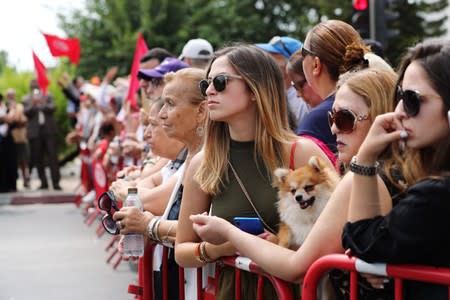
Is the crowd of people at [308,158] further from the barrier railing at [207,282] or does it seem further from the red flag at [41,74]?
the red flag at [41,74]

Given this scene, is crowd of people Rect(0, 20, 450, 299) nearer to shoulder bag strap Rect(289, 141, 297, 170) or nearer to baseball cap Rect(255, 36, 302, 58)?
shoulder bag strap Rect(289, 141, 297, 170)

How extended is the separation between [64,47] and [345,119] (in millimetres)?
14806

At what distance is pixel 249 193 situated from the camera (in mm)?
3809

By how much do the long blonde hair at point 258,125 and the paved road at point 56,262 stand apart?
4700 millimetres

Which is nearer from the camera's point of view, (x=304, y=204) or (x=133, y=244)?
(x=304, y=204)

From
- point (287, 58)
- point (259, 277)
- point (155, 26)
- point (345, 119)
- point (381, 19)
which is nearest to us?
point (345, 119)

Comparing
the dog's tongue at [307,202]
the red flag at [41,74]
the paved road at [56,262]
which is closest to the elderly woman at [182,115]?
the dog's tongue at [307,202]

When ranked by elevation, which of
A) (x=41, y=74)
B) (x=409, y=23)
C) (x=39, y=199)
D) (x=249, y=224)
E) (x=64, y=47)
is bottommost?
(x=39, y=199)

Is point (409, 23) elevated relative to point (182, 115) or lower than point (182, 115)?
lower

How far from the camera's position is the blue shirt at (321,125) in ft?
15.7

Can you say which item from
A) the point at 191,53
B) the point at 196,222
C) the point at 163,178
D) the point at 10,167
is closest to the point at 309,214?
the point at 196,222

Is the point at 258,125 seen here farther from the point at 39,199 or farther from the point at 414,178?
the point at 39,199

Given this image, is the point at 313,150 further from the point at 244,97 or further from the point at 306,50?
the point at 306,50

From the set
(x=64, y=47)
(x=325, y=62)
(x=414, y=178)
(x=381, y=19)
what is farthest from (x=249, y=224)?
(x=64, y=47)
